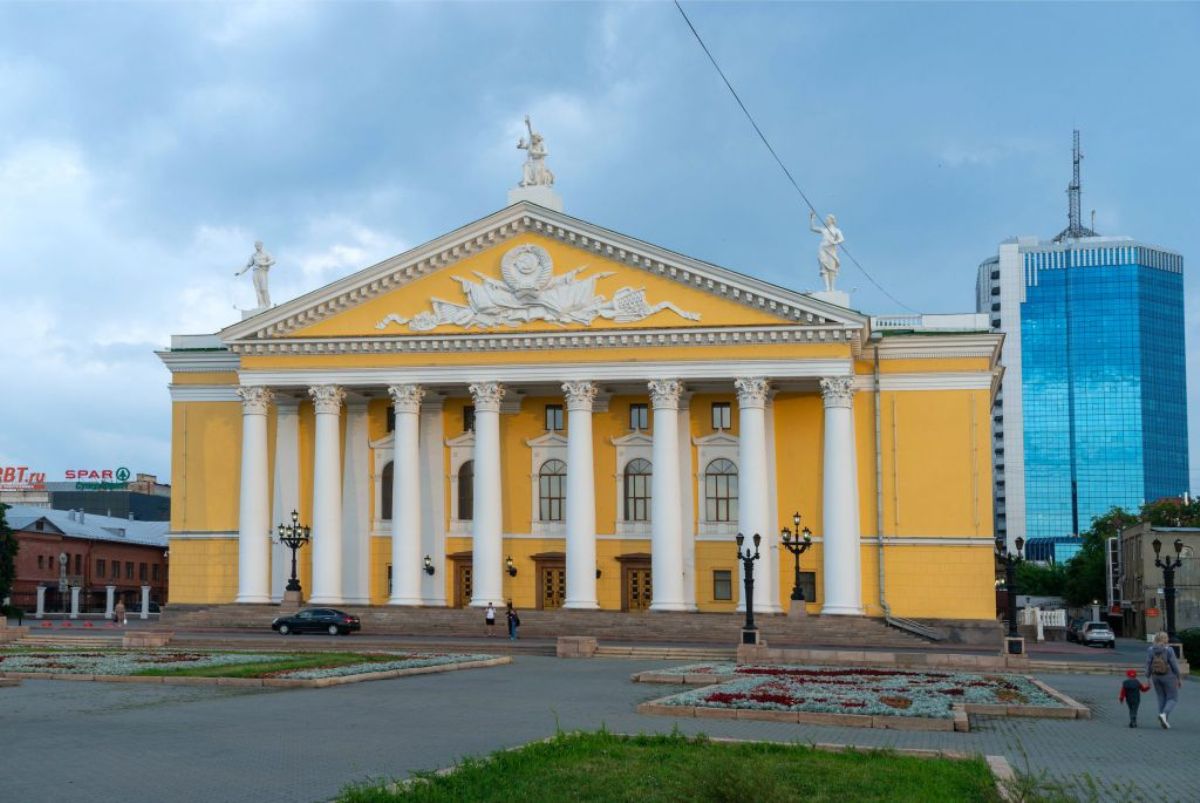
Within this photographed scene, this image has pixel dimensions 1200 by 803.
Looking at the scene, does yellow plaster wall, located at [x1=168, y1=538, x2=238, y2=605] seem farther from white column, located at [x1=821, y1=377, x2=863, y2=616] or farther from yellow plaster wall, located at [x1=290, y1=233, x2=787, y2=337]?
white column, located at [x1=821, y1=377, x2=863, y2=616]

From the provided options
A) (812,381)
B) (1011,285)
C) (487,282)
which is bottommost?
(812,381)

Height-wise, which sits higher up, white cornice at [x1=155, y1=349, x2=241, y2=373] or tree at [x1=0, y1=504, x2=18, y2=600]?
white cornice at [x1=155, y1=349, x2=241, y2=373]

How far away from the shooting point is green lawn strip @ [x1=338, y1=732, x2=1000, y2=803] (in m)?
12.7

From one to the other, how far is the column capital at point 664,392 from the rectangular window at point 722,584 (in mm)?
7098

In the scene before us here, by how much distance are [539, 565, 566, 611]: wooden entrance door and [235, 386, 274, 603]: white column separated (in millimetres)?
10747

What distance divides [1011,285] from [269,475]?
126 metres

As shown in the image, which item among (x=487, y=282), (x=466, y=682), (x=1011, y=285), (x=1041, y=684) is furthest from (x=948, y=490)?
(x=1011, y=285)

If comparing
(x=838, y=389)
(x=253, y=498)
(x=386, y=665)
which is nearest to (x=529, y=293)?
(x=838, y=389)

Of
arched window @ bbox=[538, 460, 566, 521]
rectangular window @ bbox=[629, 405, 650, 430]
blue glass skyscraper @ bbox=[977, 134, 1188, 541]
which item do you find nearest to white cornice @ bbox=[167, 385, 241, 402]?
arched window @ bbox=[538, 460, 566, 521]

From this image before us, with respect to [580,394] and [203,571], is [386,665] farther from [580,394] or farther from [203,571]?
[203,571]

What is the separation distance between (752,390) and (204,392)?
75.7ft

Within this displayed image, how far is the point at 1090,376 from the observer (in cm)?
16200

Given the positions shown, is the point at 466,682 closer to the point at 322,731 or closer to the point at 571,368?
the point at 322,731

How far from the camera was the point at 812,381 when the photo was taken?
52750 mm
